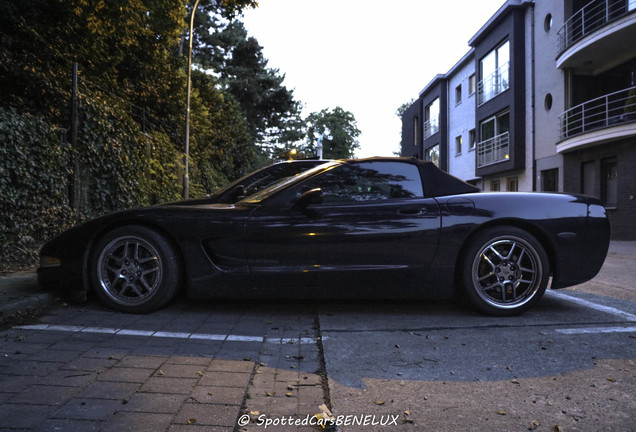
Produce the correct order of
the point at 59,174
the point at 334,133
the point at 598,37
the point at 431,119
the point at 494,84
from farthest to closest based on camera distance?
the point at 334,133, the point at 431,119, the point at 494,84, the point at 598,37, the point at 59,174

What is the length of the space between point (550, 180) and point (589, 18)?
661cm

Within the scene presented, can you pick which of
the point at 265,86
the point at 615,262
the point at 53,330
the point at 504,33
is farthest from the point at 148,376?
the point at 265,86

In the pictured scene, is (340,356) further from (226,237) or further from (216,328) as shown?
(226,237)

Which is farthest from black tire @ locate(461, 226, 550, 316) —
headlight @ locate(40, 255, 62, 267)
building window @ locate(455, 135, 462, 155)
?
building window @ locate(455, 135, 462, 155)

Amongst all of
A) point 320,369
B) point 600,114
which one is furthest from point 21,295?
point 600,114

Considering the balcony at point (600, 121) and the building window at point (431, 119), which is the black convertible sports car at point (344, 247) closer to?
the balcony at point (600, 121)

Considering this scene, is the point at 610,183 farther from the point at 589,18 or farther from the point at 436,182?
the point at 436,182

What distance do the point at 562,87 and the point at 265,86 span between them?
2403 cm

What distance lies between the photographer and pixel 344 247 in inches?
147

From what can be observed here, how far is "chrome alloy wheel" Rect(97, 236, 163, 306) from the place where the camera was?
3863 mm

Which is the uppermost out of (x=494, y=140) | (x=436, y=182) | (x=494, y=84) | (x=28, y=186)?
(x=494, y=84)

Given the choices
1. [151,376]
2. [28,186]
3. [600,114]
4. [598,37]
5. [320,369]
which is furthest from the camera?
[600,114]

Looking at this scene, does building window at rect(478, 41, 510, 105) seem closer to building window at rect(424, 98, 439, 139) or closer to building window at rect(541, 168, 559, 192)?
building window at rect(541, 168, 559, 192)

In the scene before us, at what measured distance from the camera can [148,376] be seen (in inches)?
99.2
